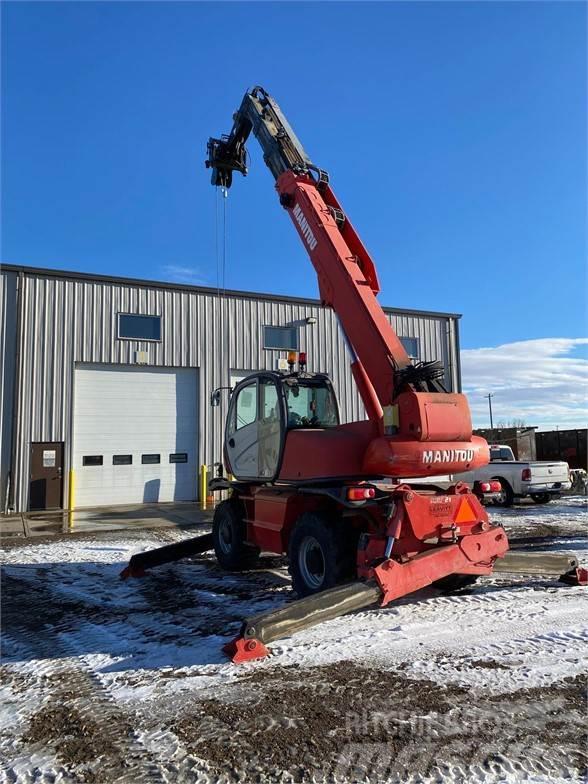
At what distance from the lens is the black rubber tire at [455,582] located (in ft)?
22.2

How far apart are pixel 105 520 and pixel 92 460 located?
363cm

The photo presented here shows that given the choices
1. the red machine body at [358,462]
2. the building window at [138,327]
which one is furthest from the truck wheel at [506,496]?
the building window at [138,327]

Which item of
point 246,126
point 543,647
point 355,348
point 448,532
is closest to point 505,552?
point 448,532

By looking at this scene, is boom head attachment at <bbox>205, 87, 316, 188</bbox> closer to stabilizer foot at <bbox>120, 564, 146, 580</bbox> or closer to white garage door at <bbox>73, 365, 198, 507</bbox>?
stabilizer foot at <bbox>120, 564, 146, 580</bbox>

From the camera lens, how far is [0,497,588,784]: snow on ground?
330 centimetres

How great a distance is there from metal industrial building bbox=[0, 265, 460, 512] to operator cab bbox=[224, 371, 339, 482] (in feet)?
35.1

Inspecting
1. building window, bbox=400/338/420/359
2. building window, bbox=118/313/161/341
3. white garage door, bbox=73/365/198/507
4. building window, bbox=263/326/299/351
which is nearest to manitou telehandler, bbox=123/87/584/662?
white garage door, bbox=73/365/198/507

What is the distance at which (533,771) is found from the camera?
10.4 ft

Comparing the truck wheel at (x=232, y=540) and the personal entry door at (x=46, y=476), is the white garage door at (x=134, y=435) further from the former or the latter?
the truck wheel at (x=232, y=540)

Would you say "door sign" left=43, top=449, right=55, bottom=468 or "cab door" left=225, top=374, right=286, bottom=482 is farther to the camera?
"door sign" left=43, top=449, right=55, bottom=468

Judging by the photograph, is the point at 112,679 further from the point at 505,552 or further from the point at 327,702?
the point at 505,552

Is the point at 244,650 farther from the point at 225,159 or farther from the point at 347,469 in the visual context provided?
the point at 225,159

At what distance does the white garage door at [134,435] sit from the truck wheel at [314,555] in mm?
13041

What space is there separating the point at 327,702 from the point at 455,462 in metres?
2.97
